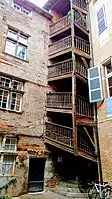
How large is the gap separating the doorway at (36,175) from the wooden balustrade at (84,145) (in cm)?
241

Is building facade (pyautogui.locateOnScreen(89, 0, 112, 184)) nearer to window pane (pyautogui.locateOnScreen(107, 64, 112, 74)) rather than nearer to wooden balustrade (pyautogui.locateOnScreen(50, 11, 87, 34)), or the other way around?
window pane (pyautogui.locateOnScreen(107, 64, 112, 74))

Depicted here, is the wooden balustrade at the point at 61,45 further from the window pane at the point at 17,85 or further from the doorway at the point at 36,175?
the doorway at the point at 36,175

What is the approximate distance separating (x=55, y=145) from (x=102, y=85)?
4092 mm

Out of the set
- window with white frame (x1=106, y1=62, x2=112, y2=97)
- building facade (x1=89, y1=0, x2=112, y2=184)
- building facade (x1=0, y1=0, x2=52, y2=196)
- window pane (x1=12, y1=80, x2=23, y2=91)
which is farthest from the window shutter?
window pane (x1=12, y1=80, x2=23, y2=91)

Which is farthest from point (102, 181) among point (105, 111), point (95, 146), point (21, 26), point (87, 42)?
point (21, 26)

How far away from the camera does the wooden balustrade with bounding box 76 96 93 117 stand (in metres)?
10.2

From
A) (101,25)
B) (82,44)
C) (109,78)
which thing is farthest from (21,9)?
(109,78)

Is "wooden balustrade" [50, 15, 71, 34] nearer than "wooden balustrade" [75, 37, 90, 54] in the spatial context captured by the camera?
No

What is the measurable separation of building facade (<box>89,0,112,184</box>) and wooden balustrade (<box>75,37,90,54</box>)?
0.52 meters

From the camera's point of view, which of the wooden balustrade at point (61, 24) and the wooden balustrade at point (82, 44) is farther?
the wooden balustrade at point (61, 24)

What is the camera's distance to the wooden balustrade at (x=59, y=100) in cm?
1046

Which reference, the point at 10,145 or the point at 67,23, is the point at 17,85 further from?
the point at 67,23

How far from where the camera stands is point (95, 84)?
10344mm

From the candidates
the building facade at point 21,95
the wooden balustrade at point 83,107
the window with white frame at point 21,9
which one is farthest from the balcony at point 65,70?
the window with white frame at point 21,9
